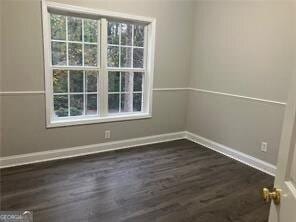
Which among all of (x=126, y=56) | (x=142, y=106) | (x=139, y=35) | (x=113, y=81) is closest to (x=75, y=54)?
(x=113, y=81)

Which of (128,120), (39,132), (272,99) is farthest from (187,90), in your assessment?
(39,132)

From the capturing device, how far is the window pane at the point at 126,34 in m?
3.61

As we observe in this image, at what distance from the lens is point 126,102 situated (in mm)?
3869

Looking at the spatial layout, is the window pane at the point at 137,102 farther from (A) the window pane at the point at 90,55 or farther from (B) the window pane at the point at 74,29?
(B) the window pane at the point at 74,29

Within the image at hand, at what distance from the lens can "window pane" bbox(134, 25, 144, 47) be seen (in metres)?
3.73

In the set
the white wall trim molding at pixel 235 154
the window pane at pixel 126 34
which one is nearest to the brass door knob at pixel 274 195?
the white wall trim molding at pixel 235 154

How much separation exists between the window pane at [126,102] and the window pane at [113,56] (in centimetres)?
50

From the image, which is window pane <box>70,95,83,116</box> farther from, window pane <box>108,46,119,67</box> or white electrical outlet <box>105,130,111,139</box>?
window pane <box>108,46,119,67</box>

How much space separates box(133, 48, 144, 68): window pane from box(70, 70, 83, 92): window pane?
882 millimetres

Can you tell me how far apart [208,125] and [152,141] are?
95 cm

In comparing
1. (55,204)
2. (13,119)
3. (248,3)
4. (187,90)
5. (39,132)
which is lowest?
(55,204)

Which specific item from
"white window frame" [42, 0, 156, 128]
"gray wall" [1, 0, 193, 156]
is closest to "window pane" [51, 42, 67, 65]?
"white window frame" [42, 0, 156, 128]

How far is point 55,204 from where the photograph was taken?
2.29 m

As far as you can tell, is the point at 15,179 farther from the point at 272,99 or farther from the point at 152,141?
the point at 272,99
